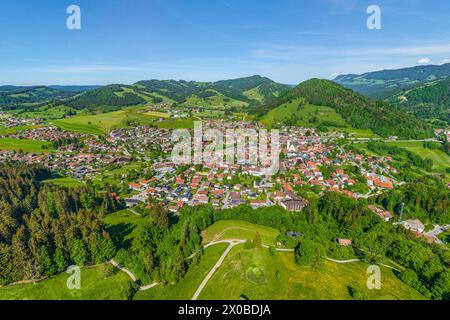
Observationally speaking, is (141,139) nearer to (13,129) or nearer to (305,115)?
(13,129)

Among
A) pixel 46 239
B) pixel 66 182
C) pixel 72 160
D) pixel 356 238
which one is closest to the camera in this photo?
pixel 46 239

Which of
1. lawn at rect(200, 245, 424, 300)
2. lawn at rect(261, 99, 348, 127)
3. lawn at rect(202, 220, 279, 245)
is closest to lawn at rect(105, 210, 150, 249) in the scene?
lawn at rect(202, 220, 279, 245)

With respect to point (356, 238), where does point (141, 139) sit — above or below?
above

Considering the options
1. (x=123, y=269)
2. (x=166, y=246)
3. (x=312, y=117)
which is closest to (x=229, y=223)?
(x=166, y=246)

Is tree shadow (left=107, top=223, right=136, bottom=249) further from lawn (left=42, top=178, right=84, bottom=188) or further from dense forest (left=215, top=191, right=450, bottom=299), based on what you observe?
lawn (left=42, top=178, right=84, bottom=188)

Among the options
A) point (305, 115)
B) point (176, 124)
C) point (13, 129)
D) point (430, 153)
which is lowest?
point (430, 153)
